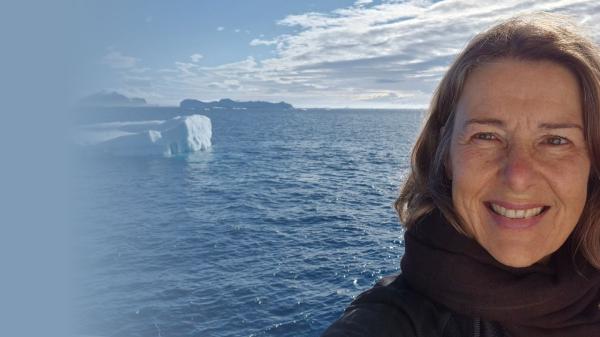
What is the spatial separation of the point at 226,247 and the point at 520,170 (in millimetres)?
Answer: 22092

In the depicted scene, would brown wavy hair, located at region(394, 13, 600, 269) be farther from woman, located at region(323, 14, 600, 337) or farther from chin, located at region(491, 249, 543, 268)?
chin, located at region(491, 249, 543, 268)

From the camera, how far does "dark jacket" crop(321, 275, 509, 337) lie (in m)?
1.71

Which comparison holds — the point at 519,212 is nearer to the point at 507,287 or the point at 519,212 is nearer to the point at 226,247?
the point at 507,287

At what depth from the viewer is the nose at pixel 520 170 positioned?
1756 millimetres

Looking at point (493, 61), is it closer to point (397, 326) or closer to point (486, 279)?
point (486, 279)

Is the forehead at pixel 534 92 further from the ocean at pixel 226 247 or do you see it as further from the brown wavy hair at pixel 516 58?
the ocean at pixel 226 247

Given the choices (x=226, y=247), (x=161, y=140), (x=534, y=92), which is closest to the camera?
(x=534, y=92)

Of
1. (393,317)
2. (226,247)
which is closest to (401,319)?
(393,317)

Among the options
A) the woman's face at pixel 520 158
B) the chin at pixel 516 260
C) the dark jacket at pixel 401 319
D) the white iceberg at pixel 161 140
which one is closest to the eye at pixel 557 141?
the woman's face at pixel 520 158

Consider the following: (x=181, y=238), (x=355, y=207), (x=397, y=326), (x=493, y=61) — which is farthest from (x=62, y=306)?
(x=355, y=207)

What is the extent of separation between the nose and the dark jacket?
1.91 feet

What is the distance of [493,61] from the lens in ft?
5.86

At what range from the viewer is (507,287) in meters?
1.80

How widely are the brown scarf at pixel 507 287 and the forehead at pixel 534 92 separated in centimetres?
55
